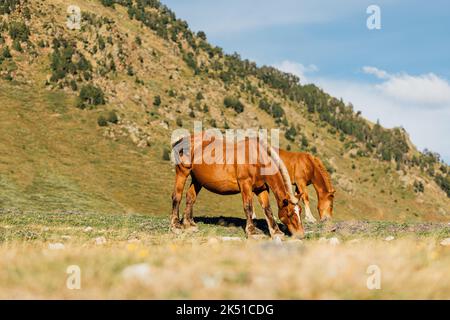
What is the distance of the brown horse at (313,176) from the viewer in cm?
2428

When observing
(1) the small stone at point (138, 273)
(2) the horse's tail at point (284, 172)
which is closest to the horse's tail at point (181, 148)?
(2) the horse's tail at point (284, 172)

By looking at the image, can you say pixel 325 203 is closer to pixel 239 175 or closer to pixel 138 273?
pixel 239 175

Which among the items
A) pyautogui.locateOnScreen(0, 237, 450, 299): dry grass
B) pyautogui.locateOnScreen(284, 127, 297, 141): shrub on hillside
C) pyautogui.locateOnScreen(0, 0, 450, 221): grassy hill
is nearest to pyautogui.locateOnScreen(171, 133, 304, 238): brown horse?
pyautogui.locateOnScreen(0, 237, 450, 299): dry grass

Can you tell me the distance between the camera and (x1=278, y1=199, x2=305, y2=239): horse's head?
52.2ft

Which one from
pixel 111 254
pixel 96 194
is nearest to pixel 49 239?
pixel 111 254

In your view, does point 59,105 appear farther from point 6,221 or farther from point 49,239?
point 49,239

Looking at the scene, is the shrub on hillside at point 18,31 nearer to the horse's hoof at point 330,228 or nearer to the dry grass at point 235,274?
the horse's hoof at point 330,228

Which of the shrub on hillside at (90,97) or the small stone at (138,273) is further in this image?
the shrub on hillside at (90,97)

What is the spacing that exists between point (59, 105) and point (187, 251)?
199 feet

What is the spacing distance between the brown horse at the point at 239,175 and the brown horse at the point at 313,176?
637cm

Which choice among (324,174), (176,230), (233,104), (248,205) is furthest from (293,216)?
(233,104)

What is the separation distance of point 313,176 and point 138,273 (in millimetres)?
18105

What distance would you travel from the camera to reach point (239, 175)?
17.5 meters

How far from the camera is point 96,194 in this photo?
1929 inches
